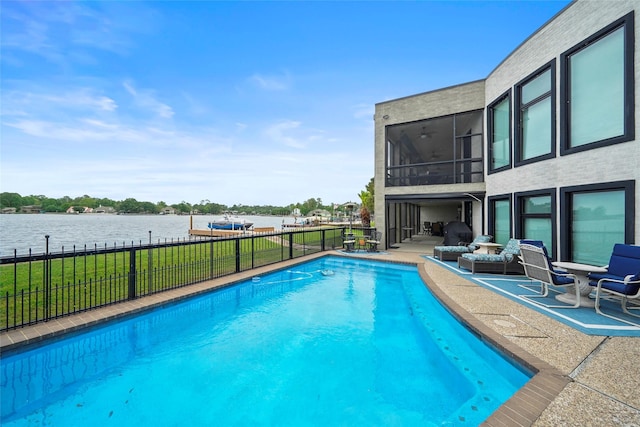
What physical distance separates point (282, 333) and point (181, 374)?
1.74 metres

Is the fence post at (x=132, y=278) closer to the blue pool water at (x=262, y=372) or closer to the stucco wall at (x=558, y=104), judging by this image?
the blue pool water at (x=262, y=372)

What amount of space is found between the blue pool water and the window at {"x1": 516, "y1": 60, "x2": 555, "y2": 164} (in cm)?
587

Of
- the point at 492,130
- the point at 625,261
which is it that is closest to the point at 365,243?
the point at 492,130

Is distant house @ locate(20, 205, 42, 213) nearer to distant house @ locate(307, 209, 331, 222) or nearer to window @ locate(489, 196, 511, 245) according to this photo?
distant house @ locate(307, 209, 331, 222)

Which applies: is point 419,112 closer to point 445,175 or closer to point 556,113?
point 445,175

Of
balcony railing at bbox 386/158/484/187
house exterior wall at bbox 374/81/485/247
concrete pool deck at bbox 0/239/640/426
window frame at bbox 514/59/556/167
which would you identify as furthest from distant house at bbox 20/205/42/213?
window frame at bbox 514/59/556/167

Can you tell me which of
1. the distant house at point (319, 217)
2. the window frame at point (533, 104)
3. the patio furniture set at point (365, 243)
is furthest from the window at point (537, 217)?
the distant house at point (319, 217)

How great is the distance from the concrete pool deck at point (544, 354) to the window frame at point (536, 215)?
280 centimetres

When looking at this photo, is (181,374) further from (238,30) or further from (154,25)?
(238,30)

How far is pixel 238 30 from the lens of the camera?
40.1 feet

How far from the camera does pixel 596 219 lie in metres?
6.18

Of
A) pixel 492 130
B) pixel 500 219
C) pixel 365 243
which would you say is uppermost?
pixel 492 130

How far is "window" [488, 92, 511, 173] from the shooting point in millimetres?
9531

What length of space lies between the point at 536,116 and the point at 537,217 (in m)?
2.99
